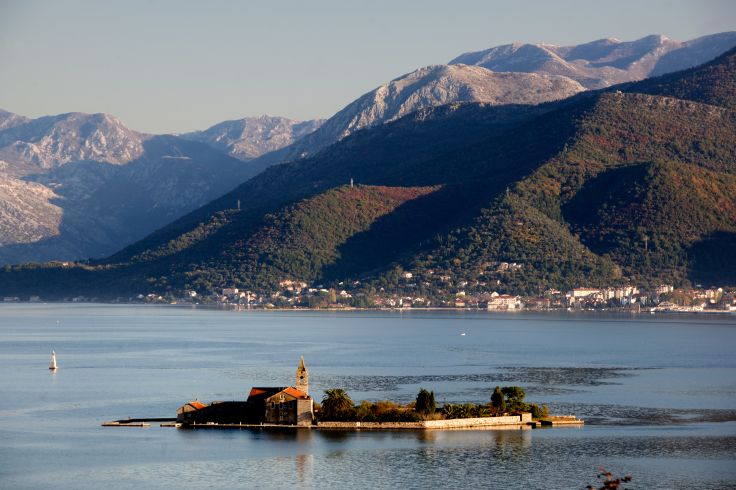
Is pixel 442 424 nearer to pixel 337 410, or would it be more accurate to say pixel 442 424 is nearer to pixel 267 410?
pixel 337 410

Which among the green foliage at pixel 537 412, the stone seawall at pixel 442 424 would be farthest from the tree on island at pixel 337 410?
the green foliage at pixel 537 412

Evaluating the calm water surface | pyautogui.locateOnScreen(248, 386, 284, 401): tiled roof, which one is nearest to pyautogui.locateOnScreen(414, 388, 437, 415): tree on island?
the calm water surface

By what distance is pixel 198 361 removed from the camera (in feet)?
515

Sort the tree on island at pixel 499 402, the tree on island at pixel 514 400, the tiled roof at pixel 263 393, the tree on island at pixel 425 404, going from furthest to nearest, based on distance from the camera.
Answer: the tree on island at pixel 514 400
the tree on island at pixel 499 402
the tree on island at pixel 425 404
the tiled roof at pixel 263 393

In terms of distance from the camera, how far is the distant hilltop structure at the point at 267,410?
99750 millimetres

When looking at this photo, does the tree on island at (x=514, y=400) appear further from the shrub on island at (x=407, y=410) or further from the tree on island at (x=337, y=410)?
the tree on island at (x=337, y=410)

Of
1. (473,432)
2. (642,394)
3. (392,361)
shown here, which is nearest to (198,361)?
(392,361)

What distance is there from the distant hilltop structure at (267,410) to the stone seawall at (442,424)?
1641 mm

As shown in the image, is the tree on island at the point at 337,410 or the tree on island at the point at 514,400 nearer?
the tree on island at the point at 337,410

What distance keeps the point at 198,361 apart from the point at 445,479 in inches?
2996

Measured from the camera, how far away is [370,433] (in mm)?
98938

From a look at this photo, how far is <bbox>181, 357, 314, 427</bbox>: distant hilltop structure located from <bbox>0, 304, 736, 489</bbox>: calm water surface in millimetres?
1589

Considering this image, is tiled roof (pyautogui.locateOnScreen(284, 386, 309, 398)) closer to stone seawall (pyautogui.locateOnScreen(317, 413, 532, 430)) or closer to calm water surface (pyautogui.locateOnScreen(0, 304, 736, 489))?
stone seawall (pyautogui.locateOnScreen(317, 413, 532, 430))

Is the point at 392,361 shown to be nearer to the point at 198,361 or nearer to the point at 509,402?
the point at 198,361
